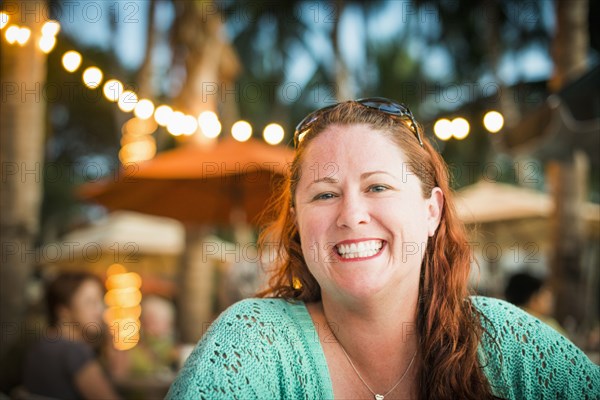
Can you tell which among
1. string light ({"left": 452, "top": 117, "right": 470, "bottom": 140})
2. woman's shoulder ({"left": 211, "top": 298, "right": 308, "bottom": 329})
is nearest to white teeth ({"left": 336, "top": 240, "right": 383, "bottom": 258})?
woman's shoulder ({"left": 211, "top": 298, "right": 308, "bottom": 329})

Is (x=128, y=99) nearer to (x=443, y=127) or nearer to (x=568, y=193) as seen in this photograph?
(x=443, y=127)

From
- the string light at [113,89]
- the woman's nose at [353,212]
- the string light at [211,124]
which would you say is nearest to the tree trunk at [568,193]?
the string light at [211,124]

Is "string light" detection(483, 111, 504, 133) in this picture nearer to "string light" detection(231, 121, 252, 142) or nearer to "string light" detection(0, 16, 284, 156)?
"string light" detection(0, 16, 284, 156)

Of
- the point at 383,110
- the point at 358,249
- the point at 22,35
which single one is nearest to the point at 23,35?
the point at 22,35

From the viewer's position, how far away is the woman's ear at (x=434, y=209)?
7.23 ft

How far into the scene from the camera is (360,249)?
198 centimetres

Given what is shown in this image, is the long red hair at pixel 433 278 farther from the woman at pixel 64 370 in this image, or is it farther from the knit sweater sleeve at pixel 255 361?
the woman at pixel 64 370

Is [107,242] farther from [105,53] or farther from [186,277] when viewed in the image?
[105,53]

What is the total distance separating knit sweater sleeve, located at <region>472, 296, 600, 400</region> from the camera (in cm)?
197

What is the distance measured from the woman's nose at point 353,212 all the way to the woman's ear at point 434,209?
0.32 metres

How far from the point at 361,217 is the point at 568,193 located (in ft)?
22.0

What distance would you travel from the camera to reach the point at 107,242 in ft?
41.4

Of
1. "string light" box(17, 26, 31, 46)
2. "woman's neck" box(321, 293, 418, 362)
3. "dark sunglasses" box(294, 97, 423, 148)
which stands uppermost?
"string light" box(17, 26, 31, 46)

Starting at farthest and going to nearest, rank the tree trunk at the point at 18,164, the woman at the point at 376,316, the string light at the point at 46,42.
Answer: the string light at the point at 46,42 < the tree trunk at the point at 18,164 < the woman at the point at 376,316
